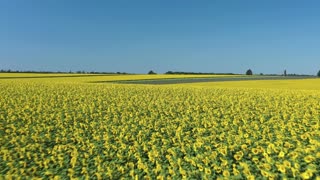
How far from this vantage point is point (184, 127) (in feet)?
39.2

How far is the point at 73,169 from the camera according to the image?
311 inches

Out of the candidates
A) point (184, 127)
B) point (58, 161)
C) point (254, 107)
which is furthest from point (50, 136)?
point (254, 107)

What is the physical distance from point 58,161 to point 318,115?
10.5 metres

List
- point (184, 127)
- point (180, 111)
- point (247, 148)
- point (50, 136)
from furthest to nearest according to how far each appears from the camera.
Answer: point (180, 111) → point (184, 127) → point (50, 136) → point (247, 148)

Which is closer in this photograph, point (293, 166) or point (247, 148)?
point (293, 166)

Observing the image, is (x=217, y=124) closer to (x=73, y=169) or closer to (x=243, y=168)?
(x=243, y=168)

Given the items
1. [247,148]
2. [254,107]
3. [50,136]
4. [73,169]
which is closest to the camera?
[73,169]

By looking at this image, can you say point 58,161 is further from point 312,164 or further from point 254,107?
point 254,107

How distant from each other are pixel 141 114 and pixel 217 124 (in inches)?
150

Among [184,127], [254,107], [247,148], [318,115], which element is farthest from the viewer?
[254,107]

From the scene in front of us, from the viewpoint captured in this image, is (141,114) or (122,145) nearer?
(122,145)

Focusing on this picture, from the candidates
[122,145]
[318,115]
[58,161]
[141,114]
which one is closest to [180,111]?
[141,114]

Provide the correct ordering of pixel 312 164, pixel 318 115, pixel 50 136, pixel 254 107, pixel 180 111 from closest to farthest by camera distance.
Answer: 1. pixel 312 164
2. pixel 50 136
3. pixel 318 115
4. pixel 180 111
5. pixel 254 107

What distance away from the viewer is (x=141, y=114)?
1471 cm
